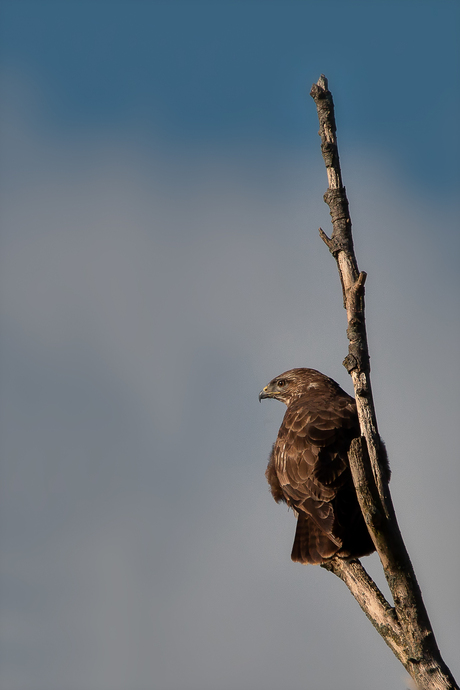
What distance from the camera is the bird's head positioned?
10.7 metres

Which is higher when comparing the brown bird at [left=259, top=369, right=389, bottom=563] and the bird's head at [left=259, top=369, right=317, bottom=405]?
the bird's head at [left=259, top=369, right=317, bottom=405]

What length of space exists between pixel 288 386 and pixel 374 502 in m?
5.84

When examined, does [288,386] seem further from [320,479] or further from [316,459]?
[320,479]

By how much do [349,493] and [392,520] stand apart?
2.25m

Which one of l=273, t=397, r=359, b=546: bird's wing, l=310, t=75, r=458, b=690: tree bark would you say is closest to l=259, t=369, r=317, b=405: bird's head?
l=273, t=397, r=359, b=546: bird's wing

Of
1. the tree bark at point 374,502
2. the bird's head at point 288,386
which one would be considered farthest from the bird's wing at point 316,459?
the bird's head at point 288,386

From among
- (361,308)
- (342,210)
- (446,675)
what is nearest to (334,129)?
(342,210)

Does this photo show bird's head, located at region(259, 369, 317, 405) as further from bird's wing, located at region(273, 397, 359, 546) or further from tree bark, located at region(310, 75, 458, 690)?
tree bark, located at region(310, 75, 458, 690)

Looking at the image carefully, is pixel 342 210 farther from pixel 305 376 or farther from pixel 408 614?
pixel 305 376

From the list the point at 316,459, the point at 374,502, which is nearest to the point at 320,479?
the point at 316,459

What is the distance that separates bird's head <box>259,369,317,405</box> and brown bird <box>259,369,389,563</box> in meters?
1.30

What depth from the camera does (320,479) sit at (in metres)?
7.42

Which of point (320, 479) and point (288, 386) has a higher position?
point (288, 386)

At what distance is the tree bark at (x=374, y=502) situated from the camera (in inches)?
193
